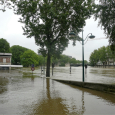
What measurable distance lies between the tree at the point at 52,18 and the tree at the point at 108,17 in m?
7.09

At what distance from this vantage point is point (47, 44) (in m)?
20.2

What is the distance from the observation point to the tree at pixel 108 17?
11207mm

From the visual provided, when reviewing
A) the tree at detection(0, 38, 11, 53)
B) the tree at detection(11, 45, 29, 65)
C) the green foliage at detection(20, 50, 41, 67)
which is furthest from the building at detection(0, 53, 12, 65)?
the tree at detection(11, 45, 29, 65)

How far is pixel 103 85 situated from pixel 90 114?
557 cm

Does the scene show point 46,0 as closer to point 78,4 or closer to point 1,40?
point 78,4

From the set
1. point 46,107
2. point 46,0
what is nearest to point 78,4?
point 46,0

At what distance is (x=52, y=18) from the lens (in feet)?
63.1

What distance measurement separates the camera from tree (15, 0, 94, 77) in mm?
18609

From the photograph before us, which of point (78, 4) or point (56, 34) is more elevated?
point (78, 4)

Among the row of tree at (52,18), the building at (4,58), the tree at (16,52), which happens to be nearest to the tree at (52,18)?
the row of tree at (52,18)

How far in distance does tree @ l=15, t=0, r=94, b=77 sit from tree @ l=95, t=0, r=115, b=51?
23.3 ft

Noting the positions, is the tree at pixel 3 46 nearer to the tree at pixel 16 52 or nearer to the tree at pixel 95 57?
the tree at pixel 16 52

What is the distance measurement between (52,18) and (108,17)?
9.33 meters

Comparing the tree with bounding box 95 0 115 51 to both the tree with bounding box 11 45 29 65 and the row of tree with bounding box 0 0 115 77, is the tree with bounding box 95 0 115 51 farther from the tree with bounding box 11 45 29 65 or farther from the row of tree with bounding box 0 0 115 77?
the tree with bounding box 11 45 29 65
